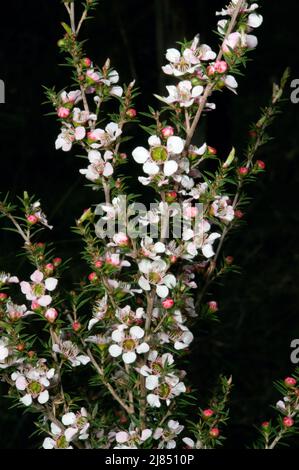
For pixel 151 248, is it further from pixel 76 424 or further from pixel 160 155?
pixel 76 424

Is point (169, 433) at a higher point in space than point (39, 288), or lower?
lower

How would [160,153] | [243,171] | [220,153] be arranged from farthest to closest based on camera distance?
[220,153], [243,171], [160,153]

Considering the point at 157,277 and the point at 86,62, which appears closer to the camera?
the point at 157,277

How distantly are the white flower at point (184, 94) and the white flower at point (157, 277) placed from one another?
248 mm

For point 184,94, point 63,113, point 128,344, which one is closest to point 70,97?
point 63,113

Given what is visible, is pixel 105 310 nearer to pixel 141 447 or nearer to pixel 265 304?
pixel 141 447

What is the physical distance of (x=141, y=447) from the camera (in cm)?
130

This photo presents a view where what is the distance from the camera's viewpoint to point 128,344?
1236 millimetres

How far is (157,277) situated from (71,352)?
22 cm

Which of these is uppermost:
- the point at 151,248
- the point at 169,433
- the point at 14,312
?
the point at 151,248

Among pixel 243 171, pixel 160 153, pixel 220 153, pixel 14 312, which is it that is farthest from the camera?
pixel 220 153

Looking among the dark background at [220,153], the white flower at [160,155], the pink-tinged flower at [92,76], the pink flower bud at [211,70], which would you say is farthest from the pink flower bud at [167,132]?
the dark background at [220,153]

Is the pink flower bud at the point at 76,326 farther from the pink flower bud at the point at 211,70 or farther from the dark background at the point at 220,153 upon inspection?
the dark background at the point at 220,153

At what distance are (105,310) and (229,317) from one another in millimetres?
1700
